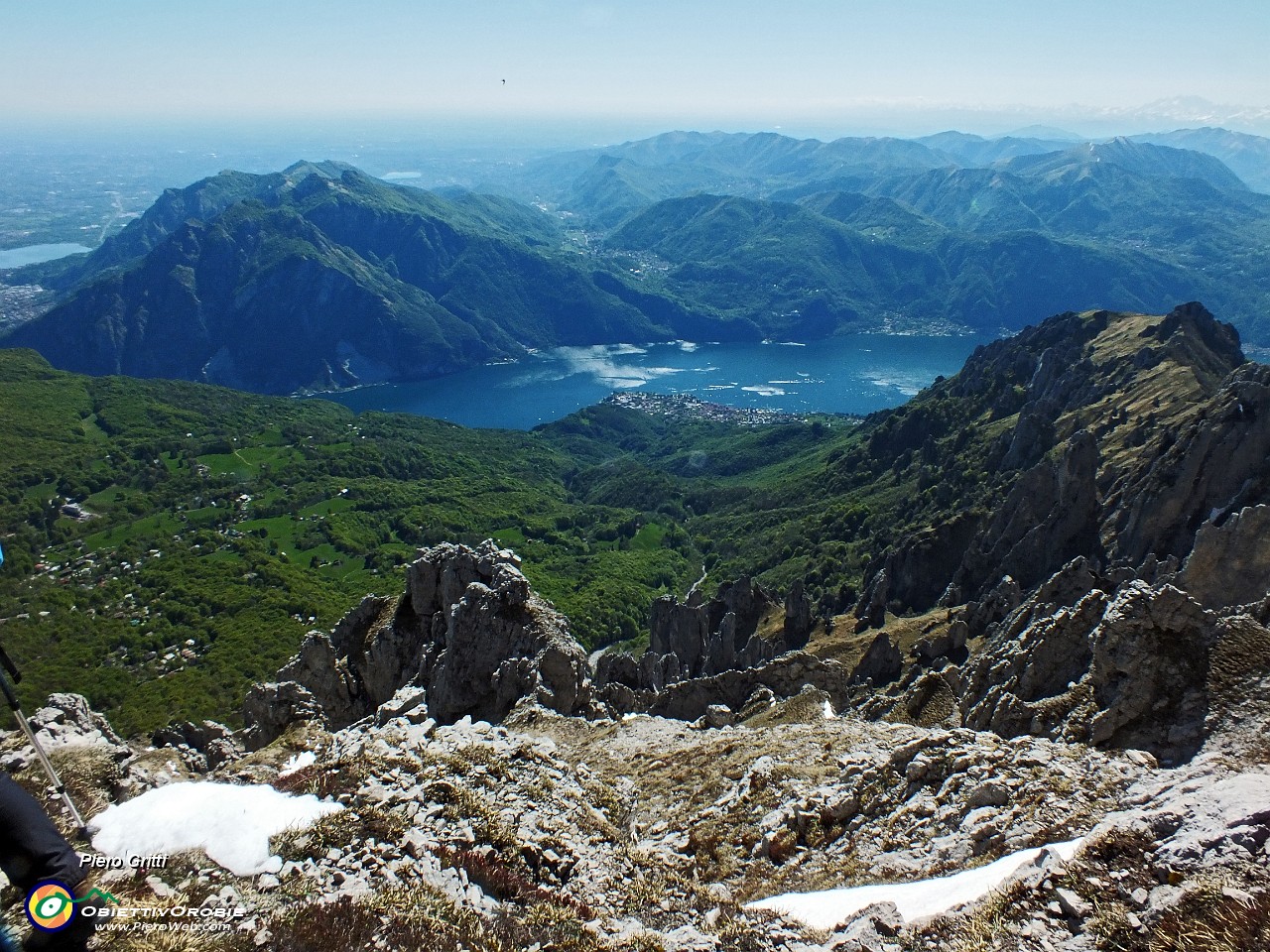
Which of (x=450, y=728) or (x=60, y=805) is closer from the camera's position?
(x=60, y=805)

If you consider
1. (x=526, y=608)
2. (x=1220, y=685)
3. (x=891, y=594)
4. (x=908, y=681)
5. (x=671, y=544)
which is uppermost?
(x=1220, y=685)

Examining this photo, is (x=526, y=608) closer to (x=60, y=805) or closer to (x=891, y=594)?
(x=60, y=805)

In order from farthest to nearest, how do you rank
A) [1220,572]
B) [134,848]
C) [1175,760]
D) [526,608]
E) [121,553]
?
[121,553] < [1220,572] < [526,608] < [1175,760] < [134,848]

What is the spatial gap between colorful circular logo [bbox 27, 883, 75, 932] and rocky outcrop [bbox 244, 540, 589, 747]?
22826mm

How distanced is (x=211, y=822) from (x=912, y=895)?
522 inches

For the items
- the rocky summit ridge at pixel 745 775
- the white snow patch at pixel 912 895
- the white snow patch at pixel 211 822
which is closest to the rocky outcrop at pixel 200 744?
the rocky summit ridge at pixel 745 775

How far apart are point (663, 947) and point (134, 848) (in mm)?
9783

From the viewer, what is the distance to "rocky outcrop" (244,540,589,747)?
33000 mm

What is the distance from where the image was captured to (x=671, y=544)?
520ft

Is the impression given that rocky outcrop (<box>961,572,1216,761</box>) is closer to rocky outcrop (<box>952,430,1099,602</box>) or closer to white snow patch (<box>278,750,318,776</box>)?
white snow patch (<box>278,750,318,776</box>)

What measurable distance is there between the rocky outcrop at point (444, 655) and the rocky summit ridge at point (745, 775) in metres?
0.13

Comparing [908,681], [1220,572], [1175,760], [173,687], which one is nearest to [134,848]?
[1175,760]

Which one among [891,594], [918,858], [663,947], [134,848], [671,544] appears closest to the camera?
[663,947]

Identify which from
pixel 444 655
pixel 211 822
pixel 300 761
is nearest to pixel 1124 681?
pixel 211 822
